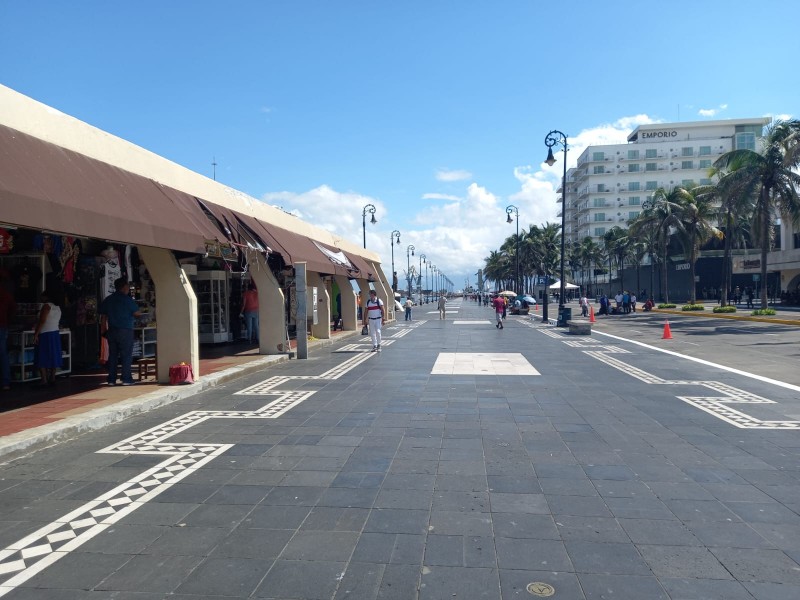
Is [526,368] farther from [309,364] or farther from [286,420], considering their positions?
[286,420]

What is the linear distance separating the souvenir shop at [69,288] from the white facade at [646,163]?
88.3 m

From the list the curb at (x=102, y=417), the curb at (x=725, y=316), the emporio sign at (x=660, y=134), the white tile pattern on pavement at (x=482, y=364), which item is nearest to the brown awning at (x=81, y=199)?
the curb at (x=102, y=417)

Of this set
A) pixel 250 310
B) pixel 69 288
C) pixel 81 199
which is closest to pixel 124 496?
pixel 81 199

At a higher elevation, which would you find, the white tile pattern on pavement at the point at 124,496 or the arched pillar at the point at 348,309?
the arched pillar at the point at 348,309

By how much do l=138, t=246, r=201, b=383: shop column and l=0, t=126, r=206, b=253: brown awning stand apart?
0.78m

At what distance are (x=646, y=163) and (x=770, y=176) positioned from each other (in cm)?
6707

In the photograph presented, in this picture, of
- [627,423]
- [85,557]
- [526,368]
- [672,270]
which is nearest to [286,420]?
[85,557]

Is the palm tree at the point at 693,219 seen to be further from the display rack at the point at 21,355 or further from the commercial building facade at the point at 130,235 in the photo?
the display rack at the point at 21,355

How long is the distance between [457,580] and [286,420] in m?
4.56

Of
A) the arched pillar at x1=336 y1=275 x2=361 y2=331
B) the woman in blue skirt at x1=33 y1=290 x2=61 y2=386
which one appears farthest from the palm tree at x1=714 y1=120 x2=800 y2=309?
the woman in blue skirt at x1=33 y1=290 x2=61 y2=386

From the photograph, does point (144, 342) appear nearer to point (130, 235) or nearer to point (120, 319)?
point (120, 319)

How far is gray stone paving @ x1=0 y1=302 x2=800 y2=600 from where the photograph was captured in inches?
133

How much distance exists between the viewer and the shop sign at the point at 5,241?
9.33m

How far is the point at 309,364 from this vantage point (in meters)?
13.4
